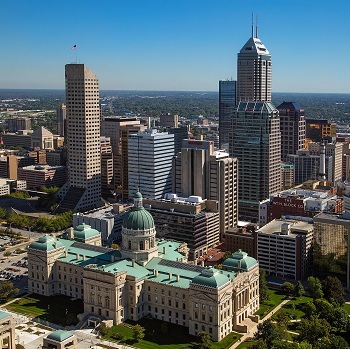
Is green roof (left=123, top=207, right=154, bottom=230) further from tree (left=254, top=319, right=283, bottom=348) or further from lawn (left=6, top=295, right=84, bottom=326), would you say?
tree (left=254, top=319, right=283, bottom=348)

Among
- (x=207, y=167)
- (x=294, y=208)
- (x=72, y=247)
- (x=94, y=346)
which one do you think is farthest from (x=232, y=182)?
(x=94, y=346)

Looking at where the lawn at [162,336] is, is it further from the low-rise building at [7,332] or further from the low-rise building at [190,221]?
the low-rise building at [190,221]

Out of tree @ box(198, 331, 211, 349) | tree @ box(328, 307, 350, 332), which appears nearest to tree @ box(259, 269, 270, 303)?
tree @ box(328, 307, 350, 332)

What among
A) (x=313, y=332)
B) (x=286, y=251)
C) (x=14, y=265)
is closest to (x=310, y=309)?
(x=313, y=332)

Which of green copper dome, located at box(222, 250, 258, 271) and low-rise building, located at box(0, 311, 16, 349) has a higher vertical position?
green copper dome, located at box(222, 250, 258, 271)

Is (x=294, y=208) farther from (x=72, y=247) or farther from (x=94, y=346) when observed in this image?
(x=94, y=346)

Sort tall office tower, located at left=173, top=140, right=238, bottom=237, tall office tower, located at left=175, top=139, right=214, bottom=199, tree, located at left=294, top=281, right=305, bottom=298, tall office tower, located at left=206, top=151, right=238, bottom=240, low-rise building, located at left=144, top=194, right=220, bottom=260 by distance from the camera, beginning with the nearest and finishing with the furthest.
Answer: tree, located at left=294, top=281, right=305, bottom=298
low-rise building, located at left=144, top=194, right=220, bottom=260
tall office tower, located at left=206, top=151, right=238, bottom=240
tall office tower, located at left=173, top=140, right=238, bottom=237
tall office tower, located at left=175, top=139, right=214, bottom=199

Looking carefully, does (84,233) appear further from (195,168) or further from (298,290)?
(298,290)

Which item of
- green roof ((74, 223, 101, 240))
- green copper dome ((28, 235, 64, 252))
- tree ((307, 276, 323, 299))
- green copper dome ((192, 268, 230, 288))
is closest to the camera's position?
green copper dome ((192, 268, 230, 288))
